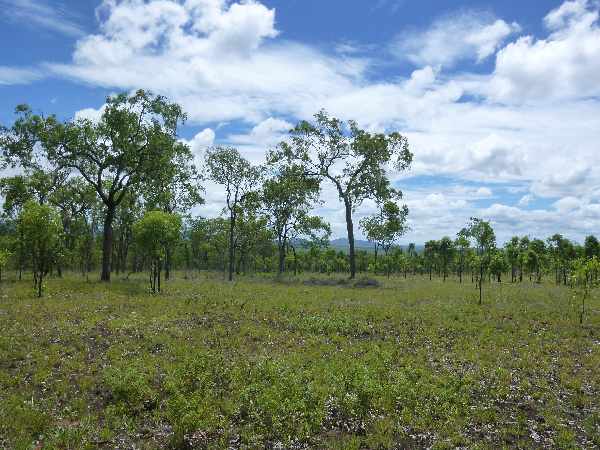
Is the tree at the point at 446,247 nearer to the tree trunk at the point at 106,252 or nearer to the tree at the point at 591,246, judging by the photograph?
the tree at the point at 591,246

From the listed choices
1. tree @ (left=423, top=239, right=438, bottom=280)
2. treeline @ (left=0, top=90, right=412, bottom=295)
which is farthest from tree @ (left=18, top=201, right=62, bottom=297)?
tree @ (left=423, top=239, right=438, bottom=280)

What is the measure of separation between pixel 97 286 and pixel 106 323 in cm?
1618

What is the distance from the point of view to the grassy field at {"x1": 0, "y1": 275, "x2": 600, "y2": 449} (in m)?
11.0

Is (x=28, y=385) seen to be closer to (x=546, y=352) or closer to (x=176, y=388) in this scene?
(x=176, y=388)

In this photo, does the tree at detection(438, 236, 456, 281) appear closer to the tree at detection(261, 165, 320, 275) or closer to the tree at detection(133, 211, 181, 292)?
the tree at detection(261, 165, 320, 275)

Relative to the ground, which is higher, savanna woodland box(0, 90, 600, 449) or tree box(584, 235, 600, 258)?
tree box(584, 235, 600, 258)

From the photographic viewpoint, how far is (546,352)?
1909cm

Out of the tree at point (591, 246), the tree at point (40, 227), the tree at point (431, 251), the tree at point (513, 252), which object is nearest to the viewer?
the tree at point (40, 227)

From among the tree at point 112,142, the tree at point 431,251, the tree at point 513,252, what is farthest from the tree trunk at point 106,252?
the tree at point 431,251

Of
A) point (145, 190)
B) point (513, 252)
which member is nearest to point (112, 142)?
point (145, 190)

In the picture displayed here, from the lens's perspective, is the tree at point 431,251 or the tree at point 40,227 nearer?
the tree at point 40,227

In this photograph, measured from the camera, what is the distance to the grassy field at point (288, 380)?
11.0 metres

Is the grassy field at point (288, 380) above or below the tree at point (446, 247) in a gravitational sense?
below

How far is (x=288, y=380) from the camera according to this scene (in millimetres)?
13797
